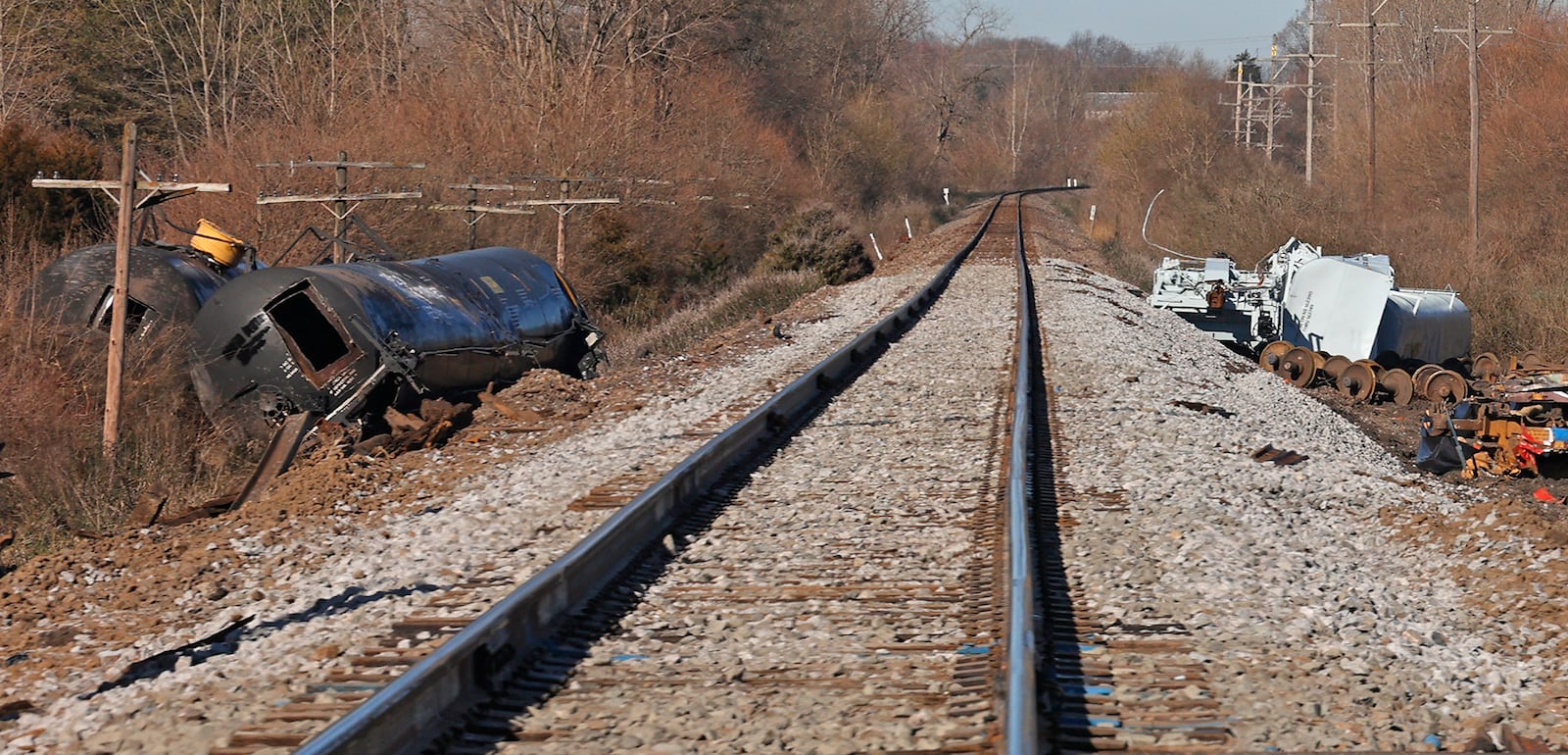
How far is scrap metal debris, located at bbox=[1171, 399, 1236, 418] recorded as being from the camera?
44.2ft

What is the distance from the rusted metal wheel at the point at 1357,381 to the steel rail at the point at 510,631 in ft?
48.7

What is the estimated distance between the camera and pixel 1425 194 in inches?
1731

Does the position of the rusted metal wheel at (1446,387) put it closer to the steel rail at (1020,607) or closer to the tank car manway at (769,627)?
the steel rail at (1020,607)

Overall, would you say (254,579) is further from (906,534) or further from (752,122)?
(752,122)

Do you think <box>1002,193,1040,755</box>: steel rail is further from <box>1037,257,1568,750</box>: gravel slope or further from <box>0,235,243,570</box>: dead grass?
<box>0,235,243,570</box>: dead grass

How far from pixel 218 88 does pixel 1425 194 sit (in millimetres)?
36873

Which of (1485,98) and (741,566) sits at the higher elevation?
(1485,98)

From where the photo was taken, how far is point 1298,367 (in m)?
23.8

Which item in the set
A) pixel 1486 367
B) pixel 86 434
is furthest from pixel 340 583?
pixel 1486 367

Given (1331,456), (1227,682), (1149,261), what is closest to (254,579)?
(1227,682)

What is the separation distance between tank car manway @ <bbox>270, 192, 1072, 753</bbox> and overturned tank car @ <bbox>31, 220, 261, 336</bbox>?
8.45 m

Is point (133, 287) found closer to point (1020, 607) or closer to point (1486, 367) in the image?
point (1020, 607)

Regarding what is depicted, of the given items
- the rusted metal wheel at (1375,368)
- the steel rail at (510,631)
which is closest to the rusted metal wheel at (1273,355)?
the rusted metal wheel at (1375,368)

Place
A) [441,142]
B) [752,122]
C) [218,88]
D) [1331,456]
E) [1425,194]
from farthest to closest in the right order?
[752,122]
[218,88]
[1425,194]
[441,142]
[1331,456]
